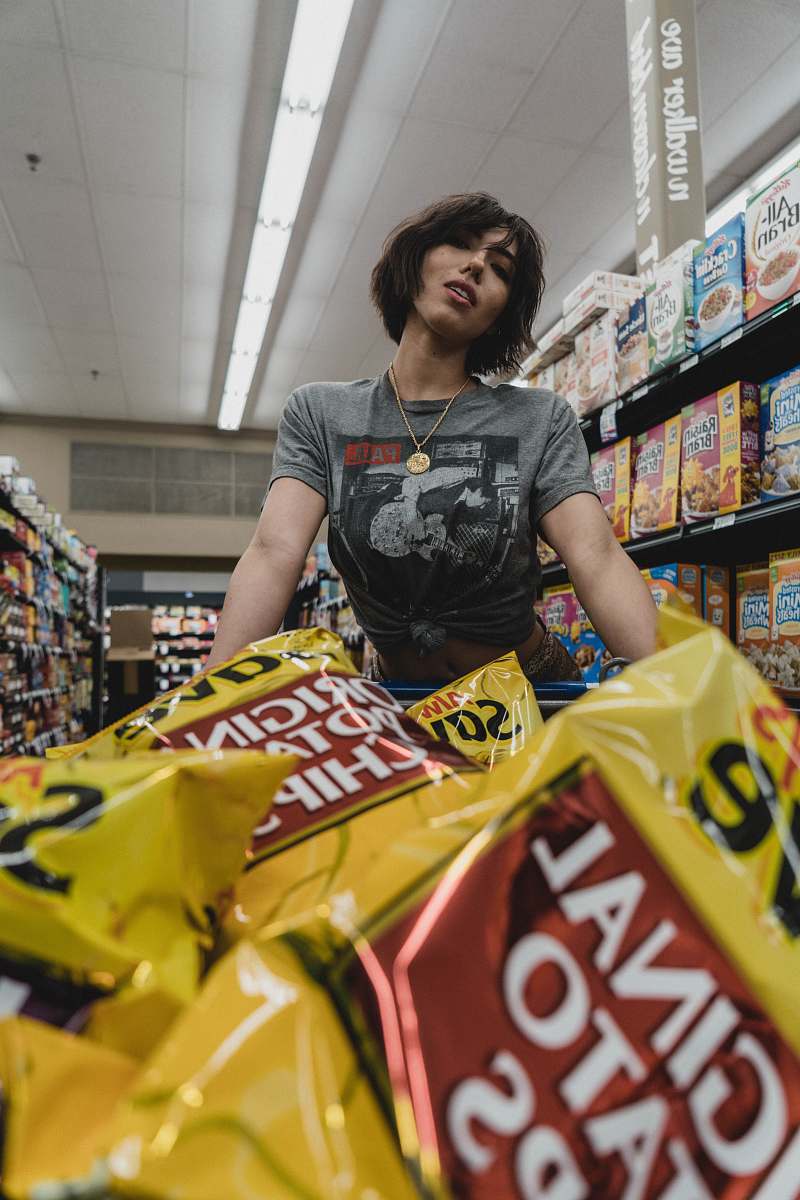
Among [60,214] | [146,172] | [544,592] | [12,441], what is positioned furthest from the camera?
[12,441]

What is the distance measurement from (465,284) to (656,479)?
1.33m

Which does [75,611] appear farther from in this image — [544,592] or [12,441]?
[544,592]

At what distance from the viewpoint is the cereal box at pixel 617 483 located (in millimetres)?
2545

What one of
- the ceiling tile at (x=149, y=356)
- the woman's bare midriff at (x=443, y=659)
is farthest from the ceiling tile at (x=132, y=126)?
the woman's bare midriff at (x=443, y=659)

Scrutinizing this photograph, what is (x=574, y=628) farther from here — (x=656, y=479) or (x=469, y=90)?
(x=469, y=90)

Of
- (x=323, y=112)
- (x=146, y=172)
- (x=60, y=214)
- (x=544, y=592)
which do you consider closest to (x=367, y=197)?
(x=323, y=112)

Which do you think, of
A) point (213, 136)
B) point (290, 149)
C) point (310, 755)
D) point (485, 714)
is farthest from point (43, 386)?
point (310, 755)

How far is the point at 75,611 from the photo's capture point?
26.1 ft

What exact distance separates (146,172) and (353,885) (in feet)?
19.0

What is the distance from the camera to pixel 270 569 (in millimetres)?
1078

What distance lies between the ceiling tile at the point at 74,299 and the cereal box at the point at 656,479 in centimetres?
553

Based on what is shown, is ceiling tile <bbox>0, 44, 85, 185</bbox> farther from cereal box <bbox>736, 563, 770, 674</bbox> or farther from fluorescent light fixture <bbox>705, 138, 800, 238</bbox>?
cereal box <bbox>736, 563, 770, 674</bbox>

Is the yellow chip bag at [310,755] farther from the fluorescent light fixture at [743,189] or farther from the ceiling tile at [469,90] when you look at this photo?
the fluorescent light fixture at [743,189]

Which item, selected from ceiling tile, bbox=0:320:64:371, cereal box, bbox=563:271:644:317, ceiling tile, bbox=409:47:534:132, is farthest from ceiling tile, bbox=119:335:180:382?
cereal box, bbox=563:271:644:317
